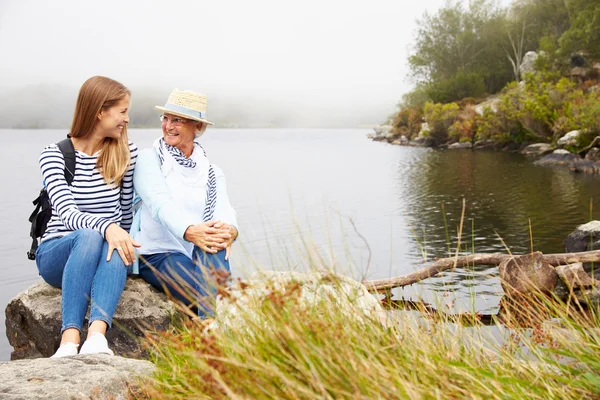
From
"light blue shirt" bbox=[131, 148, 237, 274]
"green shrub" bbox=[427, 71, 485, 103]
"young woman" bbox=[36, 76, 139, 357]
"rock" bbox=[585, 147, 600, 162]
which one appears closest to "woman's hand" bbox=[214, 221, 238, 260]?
"light blue shirt" bbox=[131, 148, 237, 274]

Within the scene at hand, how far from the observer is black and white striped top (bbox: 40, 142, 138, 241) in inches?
151

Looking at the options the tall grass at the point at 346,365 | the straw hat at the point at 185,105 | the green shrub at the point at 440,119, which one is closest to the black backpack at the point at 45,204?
the straw hat at the point at 185,105

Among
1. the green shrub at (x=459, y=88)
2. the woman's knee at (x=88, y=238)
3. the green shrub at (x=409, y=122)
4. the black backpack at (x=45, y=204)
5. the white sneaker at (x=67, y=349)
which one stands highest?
the green shrub at (x=459, y=88)

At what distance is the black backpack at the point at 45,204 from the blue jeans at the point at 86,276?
278mm

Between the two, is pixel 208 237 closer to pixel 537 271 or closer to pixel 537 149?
pixel 537 271

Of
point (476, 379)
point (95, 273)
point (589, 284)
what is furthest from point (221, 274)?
point (589, 284)

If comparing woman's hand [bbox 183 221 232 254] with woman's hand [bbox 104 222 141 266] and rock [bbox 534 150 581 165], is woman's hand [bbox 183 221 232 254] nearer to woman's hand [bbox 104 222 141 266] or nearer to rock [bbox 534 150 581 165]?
woman's hand [bbox 104 222 141 266]

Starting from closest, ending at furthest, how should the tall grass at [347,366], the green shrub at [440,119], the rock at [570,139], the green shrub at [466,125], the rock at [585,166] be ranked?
the tall grass at [347,366] < the rock at [585,166] < the rock at [570,139] < the green shrub at [466,125] < the green shrub at [440,119]

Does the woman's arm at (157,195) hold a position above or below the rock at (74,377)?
above

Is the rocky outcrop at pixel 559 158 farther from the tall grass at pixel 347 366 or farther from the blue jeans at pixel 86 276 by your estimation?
the tall grass at pixel 347 366

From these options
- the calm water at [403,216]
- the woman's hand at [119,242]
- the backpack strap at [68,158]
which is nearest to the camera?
the woman's hand at [119,242]

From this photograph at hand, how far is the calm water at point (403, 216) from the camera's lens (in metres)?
8.12

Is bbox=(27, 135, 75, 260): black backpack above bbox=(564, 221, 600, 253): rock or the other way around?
above

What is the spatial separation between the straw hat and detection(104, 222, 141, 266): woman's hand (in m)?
0.95
